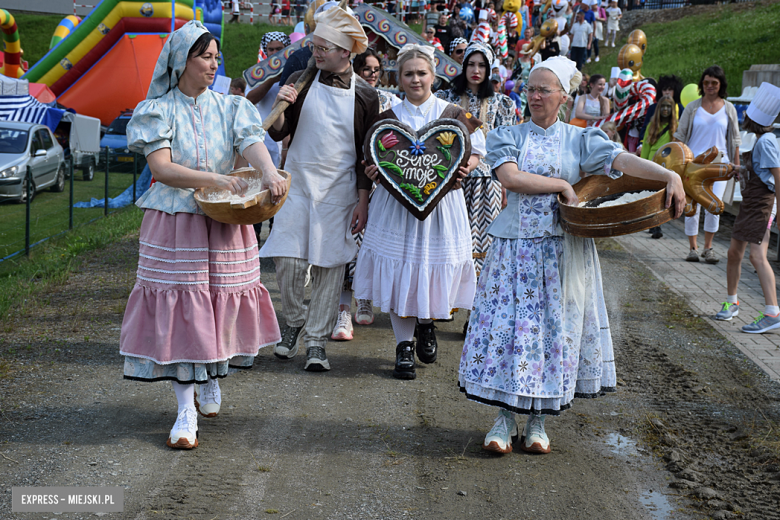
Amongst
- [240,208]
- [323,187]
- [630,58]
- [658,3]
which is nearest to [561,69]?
[240,208]

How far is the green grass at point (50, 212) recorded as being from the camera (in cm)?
934

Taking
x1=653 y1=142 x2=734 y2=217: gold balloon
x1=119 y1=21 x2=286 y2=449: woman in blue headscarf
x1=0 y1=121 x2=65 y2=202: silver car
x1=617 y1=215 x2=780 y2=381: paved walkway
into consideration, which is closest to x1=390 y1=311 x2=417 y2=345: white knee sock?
x1=119 y1=21 x2=286 y2=449: woman in blue headscarf

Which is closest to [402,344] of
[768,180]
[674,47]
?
[768,180]

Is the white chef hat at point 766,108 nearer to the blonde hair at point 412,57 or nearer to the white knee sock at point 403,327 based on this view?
the blonde hair at point 412,57

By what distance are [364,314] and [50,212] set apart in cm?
656

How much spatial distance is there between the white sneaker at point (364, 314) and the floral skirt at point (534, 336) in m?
2.61

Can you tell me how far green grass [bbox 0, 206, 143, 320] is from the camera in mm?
7148

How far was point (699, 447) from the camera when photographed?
421 cm

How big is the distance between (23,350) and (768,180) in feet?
19.7

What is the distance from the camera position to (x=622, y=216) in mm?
3529

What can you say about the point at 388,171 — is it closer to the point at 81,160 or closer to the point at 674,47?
the point at 81,160

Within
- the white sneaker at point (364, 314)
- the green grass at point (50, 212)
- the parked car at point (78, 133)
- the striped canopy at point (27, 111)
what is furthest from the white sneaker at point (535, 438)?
the striped canopy at point (27, 111)

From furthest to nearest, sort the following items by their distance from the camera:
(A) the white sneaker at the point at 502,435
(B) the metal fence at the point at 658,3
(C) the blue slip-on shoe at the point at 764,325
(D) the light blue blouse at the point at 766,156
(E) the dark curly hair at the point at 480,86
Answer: (B) the metal fence at the point at 658,3 < (C) the blue slip-on shoe at the point at 764,325 < (D) the light blue blouse at the point at 766,156 < (E) the dark curly hair at the point at 480,86 < (A) the white sneaker at the point at 502,435

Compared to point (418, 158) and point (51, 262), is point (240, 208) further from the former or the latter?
point (51, 262)
